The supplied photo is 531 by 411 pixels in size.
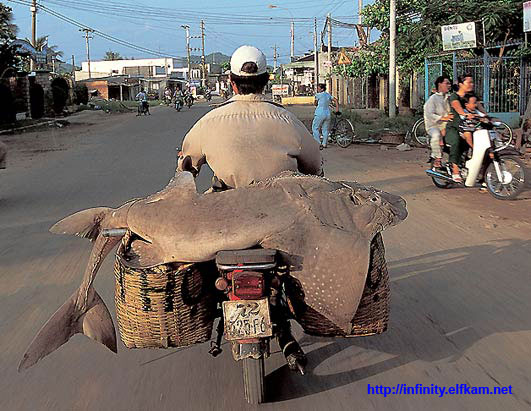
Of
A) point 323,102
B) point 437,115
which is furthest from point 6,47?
point 437,115

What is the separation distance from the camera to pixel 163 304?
134 inches

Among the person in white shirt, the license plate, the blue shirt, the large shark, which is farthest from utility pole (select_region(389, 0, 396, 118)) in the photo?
the license plate

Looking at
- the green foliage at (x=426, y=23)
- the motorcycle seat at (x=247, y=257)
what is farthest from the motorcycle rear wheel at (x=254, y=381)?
the green foliage at (x=426, y=23)

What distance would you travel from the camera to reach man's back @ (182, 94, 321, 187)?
13.3 ft

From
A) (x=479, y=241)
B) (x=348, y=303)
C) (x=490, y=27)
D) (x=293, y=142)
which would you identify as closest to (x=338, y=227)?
(x=348, y=303)

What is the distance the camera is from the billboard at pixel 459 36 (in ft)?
63.3

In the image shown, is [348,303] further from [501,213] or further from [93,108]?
[93,108]

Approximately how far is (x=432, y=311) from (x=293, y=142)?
1824 millimetres

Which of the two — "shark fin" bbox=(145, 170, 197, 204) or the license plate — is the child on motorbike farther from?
the license plate

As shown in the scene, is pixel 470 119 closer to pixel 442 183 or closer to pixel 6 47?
pixel 442 183

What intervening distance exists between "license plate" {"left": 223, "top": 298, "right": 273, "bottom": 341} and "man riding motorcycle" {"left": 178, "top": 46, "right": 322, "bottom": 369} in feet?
1.62

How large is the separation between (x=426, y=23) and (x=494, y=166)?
596 inches

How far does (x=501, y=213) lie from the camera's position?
8.71 m

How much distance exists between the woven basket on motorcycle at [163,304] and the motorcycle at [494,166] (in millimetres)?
6978
